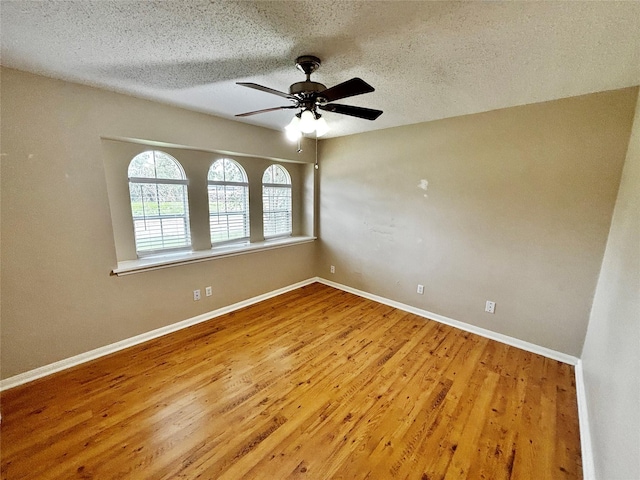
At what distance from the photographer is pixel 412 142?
326cm

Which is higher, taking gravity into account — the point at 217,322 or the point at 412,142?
the point at 412,142

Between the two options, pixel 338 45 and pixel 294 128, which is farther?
pixel 294 128

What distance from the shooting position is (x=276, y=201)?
4.25 metres

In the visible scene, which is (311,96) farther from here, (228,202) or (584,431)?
(584,431)

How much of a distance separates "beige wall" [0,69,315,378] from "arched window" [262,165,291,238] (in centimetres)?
129

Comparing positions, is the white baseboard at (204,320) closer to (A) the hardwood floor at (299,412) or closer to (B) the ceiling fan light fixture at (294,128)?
(A) the hardwood floor at (299,412)

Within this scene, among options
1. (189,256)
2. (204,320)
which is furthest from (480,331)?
(189,256)

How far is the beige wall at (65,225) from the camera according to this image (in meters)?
1.98

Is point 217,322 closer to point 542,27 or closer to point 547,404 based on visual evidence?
Result: point 547,404

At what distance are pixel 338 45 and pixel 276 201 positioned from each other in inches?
113

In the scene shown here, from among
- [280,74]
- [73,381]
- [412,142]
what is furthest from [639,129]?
[73,381]

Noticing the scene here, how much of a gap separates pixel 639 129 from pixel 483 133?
1122mm

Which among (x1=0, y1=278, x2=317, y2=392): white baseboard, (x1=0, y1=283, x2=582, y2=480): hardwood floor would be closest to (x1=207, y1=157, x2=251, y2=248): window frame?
(x1=0, y1=278, x2=317, y2=392): white baseboard

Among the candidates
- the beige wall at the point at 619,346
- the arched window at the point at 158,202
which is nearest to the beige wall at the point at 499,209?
the beige wall at the point at 619,346
